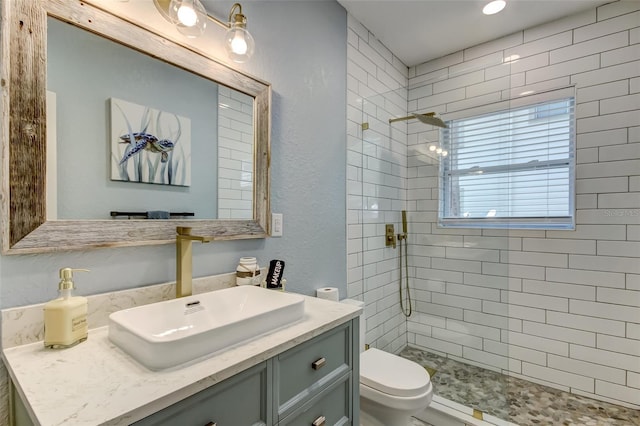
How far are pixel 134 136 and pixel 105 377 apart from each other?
2.54 ft

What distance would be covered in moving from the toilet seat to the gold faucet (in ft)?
3.44

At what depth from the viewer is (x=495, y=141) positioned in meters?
2.42

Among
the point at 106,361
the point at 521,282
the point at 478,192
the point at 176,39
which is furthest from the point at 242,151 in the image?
the point at 521,282

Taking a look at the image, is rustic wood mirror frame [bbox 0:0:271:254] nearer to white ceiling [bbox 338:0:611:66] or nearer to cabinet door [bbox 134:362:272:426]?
cabinet door [bbox 134:362:272:426]

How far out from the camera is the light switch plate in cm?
156

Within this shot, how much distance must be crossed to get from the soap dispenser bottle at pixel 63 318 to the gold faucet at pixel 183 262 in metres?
0.31

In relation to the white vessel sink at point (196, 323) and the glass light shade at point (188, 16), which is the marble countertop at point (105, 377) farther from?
the glass light shade at point (188, 16)

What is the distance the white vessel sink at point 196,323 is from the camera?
28.3 inches

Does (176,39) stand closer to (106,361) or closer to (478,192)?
(106,361)

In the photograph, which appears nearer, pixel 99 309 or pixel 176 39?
pixel 99 309

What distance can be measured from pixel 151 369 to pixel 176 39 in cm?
114

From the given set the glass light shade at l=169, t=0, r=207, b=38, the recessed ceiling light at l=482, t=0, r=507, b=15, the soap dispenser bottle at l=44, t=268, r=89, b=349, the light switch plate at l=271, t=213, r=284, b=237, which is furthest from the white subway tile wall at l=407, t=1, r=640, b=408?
the soap dispenser bottle at l=44, t=268, r=89, b=349

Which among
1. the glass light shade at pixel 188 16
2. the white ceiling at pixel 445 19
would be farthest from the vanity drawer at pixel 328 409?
the white ceiling at pixel 445 19

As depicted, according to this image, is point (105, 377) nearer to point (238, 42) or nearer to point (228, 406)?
point (228, 406)
